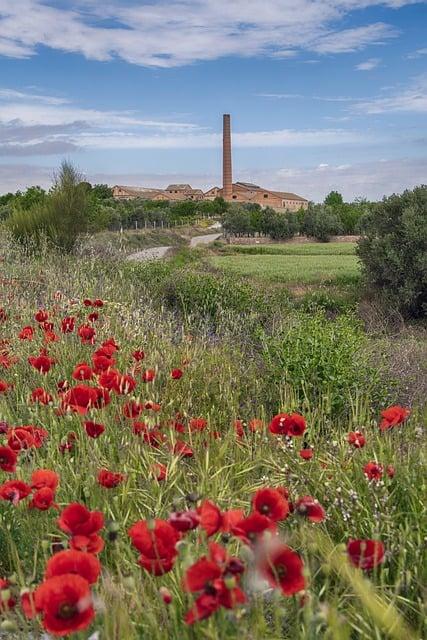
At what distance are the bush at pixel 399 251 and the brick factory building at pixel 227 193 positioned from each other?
247ft

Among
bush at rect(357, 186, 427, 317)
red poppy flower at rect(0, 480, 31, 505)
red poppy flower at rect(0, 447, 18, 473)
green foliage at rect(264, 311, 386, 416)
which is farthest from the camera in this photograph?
bush at rect(357, 186, 427, 317)

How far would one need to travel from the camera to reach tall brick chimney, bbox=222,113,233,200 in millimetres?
85812

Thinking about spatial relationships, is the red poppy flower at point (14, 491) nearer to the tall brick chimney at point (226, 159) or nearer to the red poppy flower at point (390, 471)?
the red poppy flower at point (390, 471)

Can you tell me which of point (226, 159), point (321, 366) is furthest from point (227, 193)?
point (321, 366)

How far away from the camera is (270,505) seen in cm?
143

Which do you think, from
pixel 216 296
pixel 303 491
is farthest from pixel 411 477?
pixel 216 296

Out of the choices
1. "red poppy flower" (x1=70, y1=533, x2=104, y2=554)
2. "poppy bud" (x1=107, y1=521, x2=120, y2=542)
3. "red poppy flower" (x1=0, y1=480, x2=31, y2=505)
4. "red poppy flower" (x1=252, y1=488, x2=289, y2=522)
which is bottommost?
"red poppy flower" (x1=0, y1=480, x2=31, y2=505)

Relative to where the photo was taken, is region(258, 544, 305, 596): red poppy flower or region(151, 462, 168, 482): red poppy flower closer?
region(258, 544, 305, 596): red poppy flower

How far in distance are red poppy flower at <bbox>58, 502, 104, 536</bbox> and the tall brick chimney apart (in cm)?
8777

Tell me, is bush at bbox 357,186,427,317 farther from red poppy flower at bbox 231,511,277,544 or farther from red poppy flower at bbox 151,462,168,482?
red poppy flower at bbox 231,511,277,544

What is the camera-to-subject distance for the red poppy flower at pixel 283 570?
3.97 feet

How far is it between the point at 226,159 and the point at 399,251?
254 feet

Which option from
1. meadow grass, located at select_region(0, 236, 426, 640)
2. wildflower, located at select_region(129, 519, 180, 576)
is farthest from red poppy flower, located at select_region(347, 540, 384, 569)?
wildflower, located at select_region(129, 519, 180, 576)

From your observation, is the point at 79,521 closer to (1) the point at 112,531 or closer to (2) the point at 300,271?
(1) the point at 112,531
